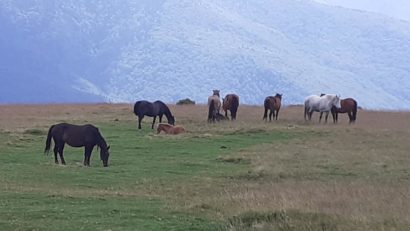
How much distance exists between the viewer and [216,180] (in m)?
18.4

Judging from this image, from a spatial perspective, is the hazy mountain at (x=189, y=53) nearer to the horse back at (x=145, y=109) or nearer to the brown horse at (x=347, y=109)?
the brown horse at (x=347, y=109)

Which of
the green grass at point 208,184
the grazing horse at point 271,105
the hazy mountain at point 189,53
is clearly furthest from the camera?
the hazy mountain at point 189,53

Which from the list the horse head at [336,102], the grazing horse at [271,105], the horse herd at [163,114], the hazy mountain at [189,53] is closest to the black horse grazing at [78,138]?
the horse herd at [163,114]

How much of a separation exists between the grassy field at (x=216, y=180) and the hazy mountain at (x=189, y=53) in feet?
229

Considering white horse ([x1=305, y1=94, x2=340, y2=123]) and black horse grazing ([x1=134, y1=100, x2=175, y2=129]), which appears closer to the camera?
black horse grazing ([x1=134, y1=100, x2=175, y2=129])

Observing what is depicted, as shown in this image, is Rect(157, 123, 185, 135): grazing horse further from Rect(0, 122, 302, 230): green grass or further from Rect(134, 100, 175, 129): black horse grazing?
Rect(134, 100, 175, 129): black horse grazing

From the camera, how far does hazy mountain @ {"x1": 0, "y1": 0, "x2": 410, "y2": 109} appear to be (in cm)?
10512

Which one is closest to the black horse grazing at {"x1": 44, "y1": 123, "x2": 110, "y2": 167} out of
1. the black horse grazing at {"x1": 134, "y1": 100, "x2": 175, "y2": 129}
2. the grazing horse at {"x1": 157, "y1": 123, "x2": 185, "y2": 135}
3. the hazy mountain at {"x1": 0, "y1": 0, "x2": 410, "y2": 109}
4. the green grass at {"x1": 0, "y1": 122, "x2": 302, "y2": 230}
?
the green grass at {"x1": 0, "y1": 122, "x2": 302, "y2": 230}

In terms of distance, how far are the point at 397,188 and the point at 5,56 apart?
102 metres

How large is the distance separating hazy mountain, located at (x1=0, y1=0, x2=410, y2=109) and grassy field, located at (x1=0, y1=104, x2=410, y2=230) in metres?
69.7

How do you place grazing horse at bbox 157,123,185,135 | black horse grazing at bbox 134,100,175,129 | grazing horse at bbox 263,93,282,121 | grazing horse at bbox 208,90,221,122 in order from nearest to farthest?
grazing horse at bbox 157,123,185,135 < black horse grazing at bbox 134,100,175,129 < grazing horse at bbox 208,90,221,122 < grazing horse at bbox 263,93,282,121

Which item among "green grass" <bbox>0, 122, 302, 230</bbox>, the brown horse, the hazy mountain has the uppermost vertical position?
the hazy mountain

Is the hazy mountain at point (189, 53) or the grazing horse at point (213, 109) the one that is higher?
the hazy mountain at point (189, 53)

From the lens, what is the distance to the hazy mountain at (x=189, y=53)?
345 feet
